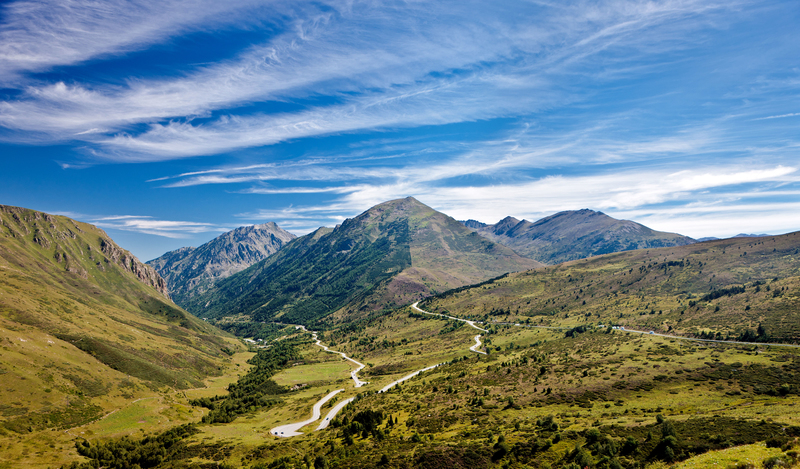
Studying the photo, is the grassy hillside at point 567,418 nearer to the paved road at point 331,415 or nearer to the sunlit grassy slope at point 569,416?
the sunlit grassy slope at point 569,416

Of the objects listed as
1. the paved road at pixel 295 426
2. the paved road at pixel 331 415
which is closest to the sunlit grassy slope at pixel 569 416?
the paved road at pixel 295 426

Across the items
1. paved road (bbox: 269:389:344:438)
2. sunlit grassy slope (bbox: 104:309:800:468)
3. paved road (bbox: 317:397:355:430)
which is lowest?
paved road (bbox: 269:389:344:438)

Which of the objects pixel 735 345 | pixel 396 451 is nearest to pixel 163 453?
pixel 396 451

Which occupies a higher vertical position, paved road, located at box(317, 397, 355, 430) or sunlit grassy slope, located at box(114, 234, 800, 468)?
sunlit grassy slope, located at box(114, 234, 800, 468)

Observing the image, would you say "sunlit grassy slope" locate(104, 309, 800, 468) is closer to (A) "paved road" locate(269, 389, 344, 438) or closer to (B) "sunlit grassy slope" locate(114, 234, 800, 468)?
(B) "sunlit grassy slope" locate(114, 234, 800, 468)

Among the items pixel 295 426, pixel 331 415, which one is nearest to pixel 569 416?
pixel 331 415

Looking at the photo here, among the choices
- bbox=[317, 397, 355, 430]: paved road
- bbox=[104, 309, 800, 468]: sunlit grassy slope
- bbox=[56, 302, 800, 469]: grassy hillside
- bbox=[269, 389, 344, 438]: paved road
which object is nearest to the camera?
bbox=[56, 302, 800, 469]: grassy hillside

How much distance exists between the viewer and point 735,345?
403ft

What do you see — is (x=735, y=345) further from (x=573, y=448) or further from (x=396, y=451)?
(x=396, y=451)

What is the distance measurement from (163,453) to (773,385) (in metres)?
177

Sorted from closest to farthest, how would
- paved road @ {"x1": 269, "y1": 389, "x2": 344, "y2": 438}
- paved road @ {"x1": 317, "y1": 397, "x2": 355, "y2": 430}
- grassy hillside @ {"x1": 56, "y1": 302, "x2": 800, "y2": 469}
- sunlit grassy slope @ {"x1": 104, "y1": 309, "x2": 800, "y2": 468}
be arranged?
1. grassy hillside @ {"x1": 56, "y1": 302, "x2": 800, "y2": 469}
2. sunlit grassy slope @ {"x1": 104, "y1": 309, "x2": 800, "y2": 468}
3. paved road @ {"x1": 269, "y1": 389, "x2": 344, "y2": 438}
4. paved road @ {"x1": 317, "y1": 397, "x2": 355, "y2": 430}

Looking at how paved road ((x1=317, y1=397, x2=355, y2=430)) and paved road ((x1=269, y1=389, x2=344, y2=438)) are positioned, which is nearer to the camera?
paved road ((x1=269, y1=389, x2=344, y2=438))

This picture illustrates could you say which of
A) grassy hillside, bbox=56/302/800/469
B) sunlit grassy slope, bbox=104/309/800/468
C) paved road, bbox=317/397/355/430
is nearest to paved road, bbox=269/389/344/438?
grassy hillside, bbox=56/302/800/469

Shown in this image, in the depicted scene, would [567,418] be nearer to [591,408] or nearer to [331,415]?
[591,408]
